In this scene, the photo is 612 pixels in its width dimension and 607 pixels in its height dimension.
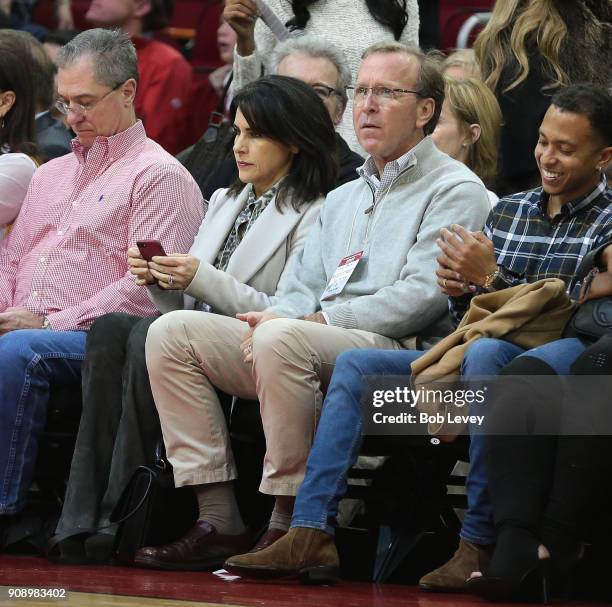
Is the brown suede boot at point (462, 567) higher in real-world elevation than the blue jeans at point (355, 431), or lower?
lower

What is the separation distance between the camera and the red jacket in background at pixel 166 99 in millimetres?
7008

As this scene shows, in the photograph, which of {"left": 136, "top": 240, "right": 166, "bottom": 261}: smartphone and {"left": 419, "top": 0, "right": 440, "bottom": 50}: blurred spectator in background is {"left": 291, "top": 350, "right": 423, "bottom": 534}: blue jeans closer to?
{"left": 136, "top": 240, "right": 166, "bottom": 261}: smartphone

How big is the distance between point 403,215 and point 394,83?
447 mm

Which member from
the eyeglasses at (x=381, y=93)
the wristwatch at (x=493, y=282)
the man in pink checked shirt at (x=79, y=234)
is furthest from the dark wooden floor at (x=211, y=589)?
the eyeglasses at (x=381, y=93)

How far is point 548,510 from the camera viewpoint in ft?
11.2

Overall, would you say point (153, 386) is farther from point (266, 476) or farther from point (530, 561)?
point (530, 561)

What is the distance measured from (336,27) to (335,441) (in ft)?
7.71

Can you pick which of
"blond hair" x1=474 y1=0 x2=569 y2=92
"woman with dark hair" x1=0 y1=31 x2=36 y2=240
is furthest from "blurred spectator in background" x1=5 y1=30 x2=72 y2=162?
"blond hair" x1=474 y1=0 x2=569 y2=92

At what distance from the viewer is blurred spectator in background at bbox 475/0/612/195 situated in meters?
5.04

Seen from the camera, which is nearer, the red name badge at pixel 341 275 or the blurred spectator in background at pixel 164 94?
the red name badge at pixel 341 275

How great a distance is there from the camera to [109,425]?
437 centimetres

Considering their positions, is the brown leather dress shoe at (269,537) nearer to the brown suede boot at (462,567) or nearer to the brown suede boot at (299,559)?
the brown suede boot at (299,559)

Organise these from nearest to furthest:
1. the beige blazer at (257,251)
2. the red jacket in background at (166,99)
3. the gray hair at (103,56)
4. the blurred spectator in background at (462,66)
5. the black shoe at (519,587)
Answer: the black shoe at (519,587) → the beige blazer at (257,251) → the gray hair at (103,56) → the blurred spectator in background at (462,66) → the red jacket in background at (166,99)

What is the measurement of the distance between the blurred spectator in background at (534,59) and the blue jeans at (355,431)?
4.68 ft
